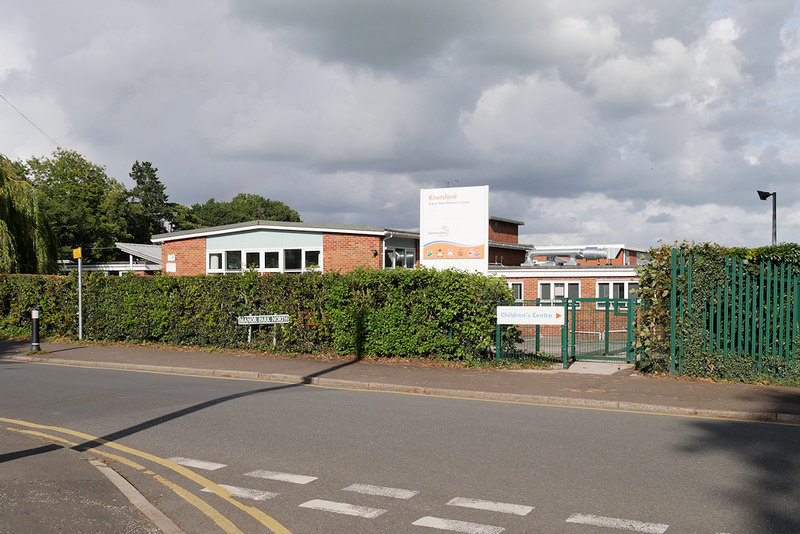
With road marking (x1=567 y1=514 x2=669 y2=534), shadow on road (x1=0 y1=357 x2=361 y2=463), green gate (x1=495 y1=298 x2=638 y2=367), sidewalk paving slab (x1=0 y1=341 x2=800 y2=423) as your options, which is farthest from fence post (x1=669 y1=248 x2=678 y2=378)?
road marking (x1=567 y1=514 x2=669 y2=534)

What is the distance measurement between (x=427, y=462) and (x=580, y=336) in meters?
12.1

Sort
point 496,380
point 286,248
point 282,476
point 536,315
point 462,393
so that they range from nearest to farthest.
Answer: point 282,476, point 462,393, point 496,380, point 536,315, point 286,248

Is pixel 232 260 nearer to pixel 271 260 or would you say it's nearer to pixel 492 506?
pixel 271 260

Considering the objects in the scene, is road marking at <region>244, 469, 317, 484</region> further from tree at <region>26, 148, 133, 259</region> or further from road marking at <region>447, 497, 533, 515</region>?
tree at <region>26, 148, 133, 259</region>

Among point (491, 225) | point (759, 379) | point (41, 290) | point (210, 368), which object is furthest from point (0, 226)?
point (491, 225)

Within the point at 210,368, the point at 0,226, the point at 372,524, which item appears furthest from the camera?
the point at 0,226

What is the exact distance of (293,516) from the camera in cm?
546

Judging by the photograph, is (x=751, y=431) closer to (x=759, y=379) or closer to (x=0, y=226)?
(x=759, y=379)

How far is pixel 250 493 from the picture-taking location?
608cm

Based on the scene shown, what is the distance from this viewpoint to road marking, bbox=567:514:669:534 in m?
5.09

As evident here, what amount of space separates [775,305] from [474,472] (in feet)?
28.6

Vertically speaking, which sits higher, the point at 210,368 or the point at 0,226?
the point at 0,226

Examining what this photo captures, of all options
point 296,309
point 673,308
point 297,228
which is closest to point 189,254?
point 297,228

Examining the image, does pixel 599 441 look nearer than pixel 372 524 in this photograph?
No
